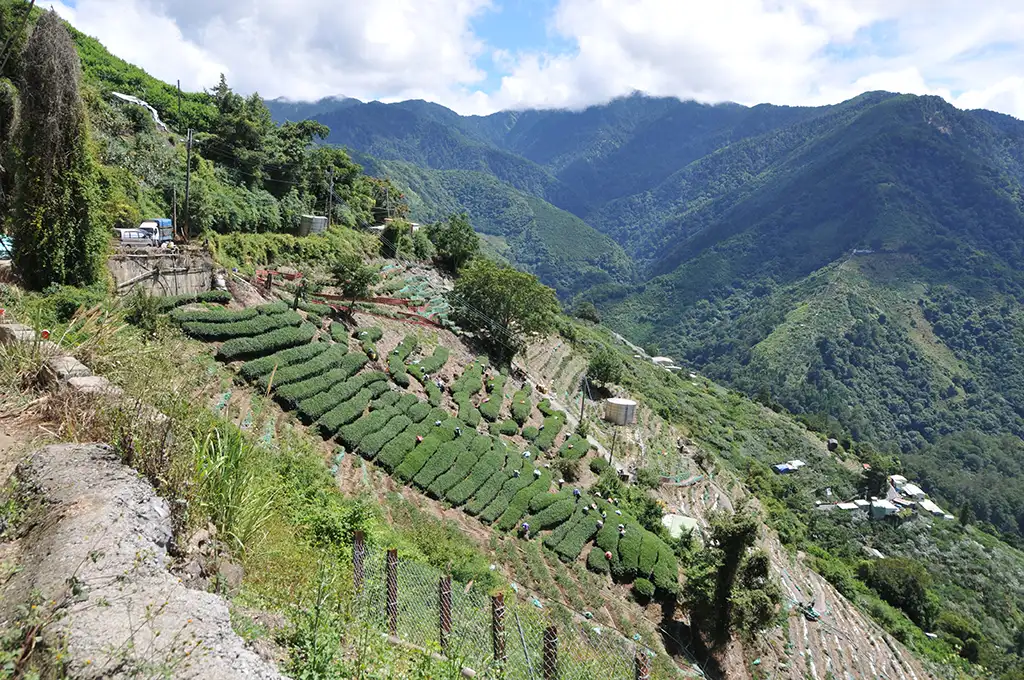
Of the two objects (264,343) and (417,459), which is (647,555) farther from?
(264,343)

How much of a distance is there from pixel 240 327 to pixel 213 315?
1.02 metres

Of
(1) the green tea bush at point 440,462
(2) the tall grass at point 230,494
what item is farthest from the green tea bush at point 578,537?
(2) the tall grass at point 230,494

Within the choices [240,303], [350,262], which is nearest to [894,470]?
[350,262]

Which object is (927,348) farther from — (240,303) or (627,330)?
→ (240,303)

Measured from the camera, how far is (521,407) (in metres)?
30.9

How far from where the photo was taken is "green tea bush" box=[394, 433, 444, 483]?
19.2 m

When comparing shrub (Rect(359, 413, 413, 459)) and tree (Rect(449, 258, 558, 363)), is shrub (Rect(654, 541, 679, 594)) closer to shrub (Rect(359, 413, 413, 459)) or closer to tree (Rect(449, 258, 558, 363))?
shrub (Rect(359, 413, 413, 459))

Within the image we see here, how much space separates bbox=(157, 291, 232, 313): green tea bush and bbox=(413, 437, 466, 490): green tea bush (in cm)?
1028

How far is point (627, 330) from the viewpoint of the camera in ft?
497

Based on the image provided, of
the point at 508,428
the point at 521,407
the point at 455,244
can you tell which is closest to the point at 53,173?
the point at 508,428

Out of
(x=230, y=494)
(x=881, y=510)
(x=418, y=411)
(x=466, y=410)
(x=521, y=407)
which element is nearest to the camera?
(x=230, y=494)

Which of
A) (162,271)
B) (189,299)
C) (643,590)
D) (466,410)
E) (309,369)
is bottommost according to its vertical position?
(643,590)

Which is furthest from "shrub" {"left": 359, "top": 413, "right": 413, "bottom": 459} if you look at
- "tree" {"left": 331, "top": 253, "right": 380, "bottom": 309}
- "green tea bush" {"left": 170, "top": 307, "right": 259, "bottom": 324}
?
"tree" {"left": 331, "top": 253, "right": 380, "bottom": 309}

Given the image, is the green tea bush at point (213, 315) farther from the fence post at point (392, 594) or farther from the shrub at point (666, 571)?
the shrub at point (666, 571)
